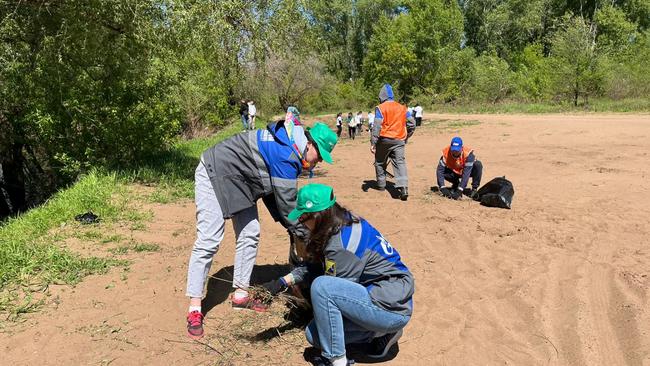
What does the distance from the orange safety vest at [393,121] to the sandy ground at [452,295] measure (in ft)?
3.63

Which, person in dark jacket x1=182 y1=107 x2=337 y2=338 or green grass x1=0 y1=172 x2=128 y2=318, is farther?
green grass x1=0 y1=172 x2=128 y2=318

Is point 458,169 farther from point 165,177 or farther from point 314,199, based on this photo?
point 314,199

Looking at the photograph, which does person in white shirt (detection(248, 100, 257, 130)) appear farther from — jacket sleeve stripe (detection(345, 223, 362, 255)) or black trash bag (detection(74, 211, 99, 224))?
jacket sleeve stripe (detection(345, 223, 362, 255))

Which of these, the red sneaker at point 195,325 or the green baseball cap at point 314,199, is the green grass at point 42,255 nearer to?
the red sneaker at point 195,325

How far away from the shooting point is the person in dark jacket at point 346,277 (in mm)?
3029

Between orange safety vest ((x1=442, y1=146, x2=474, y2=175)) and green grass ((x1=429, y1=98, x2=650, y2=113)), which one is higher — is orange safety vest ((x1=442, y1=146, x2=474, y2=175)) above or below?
above

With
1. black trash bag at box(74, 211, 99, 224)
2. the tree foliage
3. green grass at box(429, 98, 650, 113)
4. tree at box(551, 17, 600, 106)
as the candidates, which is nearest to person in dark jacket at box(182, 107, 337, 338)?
black trash bag at box(74, 211, 99, 224)

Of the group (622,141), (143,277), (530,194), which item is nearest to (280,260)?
(143,277)

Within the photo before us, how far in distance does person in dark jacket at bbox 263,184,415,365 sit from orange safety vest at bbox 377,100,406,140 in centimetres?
508

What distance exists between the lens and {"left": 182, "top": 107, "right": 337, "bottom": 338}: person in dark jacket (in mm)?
3615

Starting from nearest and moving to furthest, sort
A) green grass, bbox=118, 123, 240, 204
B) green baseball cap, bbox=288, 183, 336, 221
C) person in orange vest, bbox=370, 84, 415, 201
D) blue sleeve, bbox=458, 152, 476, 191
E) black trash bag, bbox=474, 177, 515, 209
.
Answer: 1. green baseball cap, bbox=288, 183, 336, 221
2. black trash bag, bbox=474, 177, 515, 209
3. blue sleeve, bbox=458, 152, 476, 191
4. green grass, bbox=118, 123, 240, 204
5. person in orange vest, bbox=370, 84, 415, 201

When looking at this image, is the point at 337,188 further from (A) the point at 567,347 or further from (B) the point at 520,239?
(A) the point at 567,347

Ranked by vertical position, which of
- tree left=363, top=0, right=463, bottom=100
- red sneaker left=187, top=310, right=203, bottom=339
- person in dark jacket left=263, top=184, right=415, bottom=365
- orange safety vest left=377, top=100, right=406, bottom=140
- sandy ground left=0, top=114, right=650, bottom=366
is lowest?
sandy ground left=0, top=114, right=650, bottom=366

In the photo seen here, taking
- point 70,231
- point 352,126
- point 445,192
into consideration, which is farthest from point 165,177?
point 352,126
